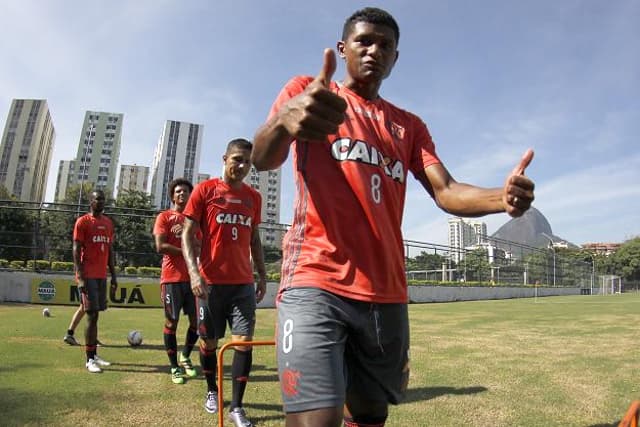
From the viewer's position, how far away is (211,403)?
4766 millimetres

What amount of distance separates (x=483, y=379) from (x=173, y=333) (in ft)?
13.7

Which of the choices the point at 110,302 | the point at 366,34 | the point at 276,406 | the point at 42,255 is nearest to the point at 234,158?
the point at 276,406

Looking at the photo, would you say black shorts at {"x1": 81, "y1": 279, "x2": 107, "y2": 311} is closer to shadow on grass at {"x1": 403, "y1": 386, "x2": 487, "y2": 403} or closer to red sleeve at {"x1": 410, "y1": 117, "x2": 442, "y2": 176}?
shadow on grass at {"x1": 403, "y1": 386, "x2": 487, "y2": 403}

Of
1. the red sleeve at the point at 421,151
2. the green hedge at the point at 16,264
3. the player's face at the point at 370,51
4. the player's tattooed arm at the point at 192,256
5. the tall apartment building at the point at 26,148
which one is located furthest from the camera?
the tall apartment building at the point at 26,148

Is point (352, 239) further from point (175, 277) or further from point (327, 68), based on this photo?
point (175, 277)

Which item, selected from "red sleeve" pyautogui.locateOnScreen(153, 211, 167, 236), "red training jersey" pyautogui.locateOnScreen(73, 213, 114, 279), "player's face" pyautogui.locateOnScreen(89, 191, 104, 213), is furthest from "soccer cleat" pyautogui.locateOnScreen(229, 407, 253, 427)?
"player's face" pyautogui.locateOnScreen(89, 191, 104, 213)

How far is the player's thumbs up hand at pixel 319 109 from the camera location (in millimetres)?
1615

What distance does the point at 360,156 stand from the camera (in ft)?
7.55

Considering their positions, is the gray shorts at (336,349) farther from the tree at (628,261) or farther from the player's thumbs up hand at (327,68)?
the tree at (628,261)

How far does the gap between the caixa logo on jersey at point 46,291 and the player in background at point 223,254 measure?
15418 mm

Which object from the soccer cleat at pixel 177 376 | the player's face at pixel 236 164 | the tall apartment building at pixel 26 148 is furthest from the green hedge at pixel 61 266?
the tall apartment building at pixel 26 148

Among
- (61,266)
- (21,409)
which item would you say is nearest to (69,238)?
(61,266)

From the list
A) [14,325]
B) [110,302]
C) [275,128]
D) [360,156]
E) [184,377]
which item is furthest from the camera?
[110,302]

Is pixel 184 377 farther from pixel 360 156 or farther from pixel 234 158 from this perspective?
pixel 360 156
